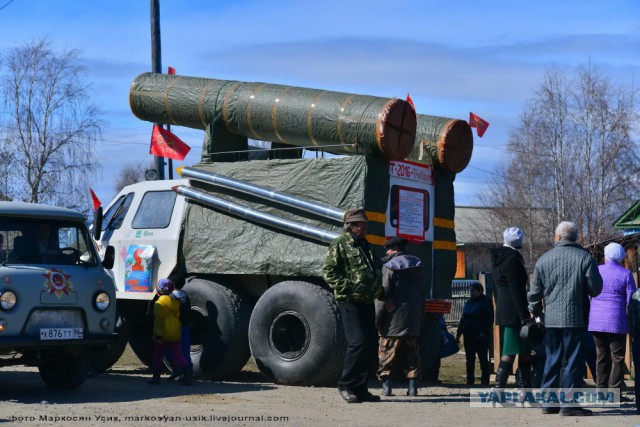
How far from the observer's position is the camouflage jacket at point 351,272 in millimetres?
10664

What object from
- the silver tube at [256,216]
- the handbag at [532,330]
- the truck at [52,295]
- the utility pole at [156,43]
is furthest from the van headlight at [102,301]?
the utility pole at [156,43]

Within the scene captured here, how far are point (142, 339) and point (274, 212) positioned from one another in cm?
305

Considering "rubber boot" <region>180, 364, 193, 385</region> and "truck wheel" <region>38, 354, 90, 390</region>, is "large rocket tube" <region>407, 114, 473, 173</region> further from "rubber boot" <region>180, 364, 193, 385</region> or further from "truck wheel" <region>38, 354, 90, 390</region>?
"truck wheel" <region>38, 354, 90, 390</region>

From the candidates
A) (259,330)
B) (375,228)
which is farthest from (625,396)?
(259,330)

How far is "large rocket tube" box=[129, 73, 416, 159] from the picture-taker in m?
12.5

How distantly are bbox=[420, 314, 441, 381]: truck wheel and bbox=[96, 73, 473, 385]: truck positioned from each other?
0.02 m

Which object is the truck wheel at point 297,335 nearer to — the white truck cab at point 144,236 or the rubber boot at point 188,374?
the rubber boot at point 188,374

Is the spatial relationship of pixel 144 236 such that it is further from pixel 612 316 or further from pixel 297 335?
pixel 612 316

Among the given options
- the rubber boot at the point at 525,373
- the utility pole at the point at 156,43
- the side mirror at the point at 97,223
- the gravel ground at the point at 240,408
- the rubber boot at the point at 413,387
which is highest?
the utility pole at the point at 156,43

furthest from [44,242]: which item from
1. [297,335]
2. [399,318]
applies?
[399,318]

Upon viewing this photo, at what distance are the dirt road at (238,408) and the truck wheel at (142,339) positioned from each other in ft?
5.94

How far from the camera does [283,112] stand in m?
13.3

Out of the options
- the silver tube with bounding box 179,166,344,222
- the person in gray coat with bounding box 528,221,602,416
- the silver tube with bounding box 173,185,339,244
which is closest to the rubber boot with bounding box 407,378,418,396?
the person in gray coat with bounding box 528,221,602,416

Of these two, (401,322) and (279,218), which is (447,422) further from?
(279,218)
